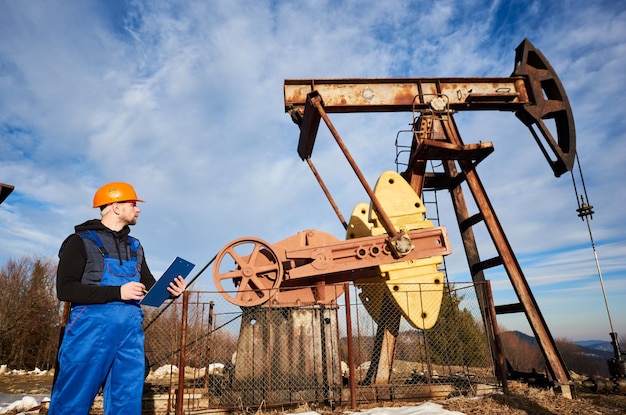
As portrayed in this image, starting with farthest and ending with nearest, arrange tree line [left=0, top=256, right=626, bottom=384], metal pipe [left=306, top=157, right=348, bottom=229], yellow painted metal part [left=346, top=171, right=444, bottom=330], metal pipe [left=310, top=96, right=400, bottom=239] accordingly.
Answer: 1. tree line [left=0, top=256, right=626, bottom=384]
2. metal pipe [left=306, top=157, right=348, bottom=229]
3. yellow painted metal part [left=346, top=171, right=444, bottom=330]
4. metal pipe [left=310, top=96, right=400, bottom=239]

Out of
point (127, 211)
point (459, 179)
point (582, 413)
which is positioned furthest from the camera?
point (459, 179)

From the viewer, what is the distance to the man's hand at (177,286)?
7.84 feet

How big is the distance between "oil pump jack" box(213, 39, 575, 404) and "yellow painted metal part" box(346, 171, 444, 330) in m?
0.02

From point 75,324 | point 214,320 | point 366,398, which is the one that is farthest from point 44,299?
point 75,324

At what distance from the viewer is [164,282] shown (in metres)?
2.32

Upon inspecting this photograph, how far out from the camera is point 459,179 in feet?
23.1

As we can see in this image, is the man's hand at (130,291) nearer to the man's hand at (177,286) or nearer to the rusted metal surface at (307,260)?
the man's hand at (177,286)

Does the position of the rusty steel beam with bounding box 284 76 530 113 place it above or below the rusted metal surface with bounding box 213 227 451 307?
above

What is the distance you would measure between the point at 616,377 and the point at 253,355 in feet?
17.2

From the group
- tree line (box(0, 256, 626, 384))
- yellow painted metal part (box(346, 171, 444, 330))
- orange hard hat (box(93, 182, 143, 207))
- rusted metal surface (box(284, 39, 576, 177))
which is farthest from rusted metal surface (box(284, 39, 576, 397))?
tree line (box(0, 256, 626, 384))

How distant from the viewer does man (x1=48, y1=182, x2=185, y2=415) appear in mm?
2047

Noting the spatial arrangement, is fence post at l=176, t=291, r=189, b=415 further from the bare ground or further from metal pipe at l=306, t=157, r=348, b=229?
metal pipe at l=306, t=157, r=348, b=229

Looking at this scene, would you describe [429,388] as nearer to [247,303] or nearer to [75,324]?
[247,303]

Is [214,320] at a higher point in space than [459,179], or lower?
lower
